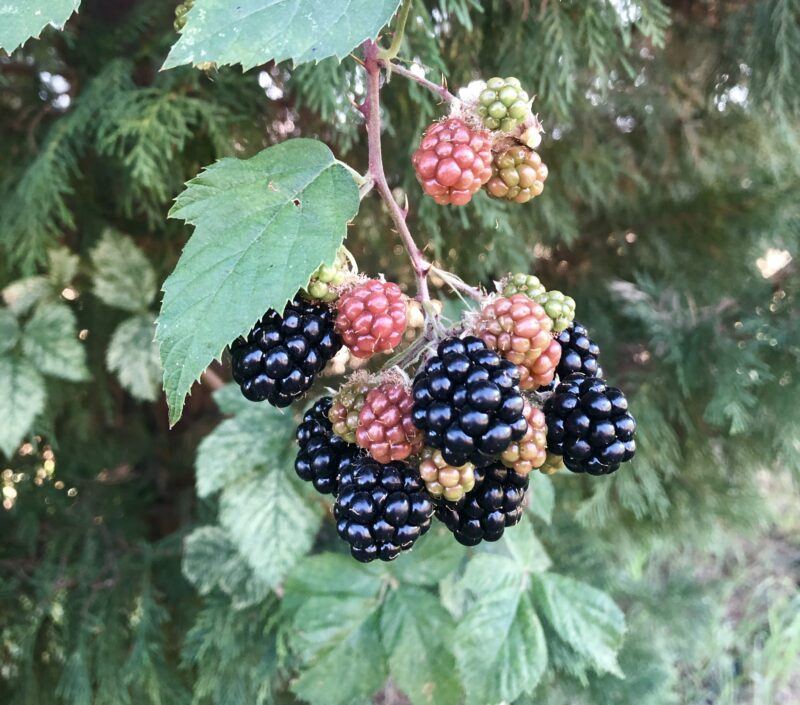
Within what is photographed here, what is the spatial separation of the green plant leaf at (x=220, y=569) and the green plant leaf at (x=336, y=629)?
0.13 m

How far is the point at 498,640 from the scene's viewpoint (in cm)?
100

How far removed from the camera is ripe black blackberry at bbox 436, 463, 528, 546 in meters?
0.56

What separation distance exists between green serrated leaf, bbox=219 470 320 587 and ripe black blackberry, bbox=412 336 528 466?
0.67 meters

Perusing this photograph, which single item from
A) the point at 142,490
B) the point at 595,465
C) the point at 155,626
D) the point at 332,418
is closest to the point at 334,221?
the point at 332,418

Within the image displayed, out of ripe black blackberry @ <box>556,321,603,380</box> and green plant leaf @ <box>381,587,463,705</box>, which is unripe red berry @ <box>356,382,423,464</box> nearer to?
ripe black blackberry @ <box>556,321,603,380</box>

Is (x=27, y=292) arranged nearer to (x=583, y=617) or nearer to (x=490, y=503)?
(x=490, y=503)

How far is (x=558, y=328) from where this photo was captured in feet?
1.86

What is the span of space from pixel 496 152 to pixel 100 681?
1.40 metres

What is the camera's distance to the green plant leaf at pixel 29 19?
51 cm

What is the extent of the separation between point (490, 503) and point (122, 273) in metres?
0.96

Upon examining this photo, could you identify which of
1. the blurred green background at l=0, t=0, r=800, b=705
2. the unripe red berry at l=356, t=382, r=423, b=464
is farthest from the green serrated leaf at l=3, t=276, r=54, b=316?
the unripe red berry at l=356, t=382, r=423, b=464

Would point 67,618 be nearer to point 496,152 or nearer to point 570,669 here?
point 570,669

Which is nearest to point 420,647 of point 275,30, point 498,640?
point 498,640

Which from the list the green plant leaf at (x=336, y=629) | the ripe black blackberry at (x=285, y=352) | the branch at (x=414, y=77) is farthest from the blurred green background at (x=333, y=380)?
the ripe black blackberry at (x=285, y=352)
